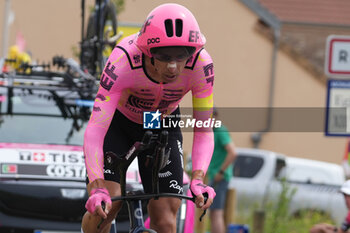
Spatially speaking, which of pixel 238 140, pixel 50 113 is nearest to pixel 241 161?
pixel 50 113

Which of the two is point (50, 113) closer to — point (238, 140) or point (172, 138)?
point (172, 138)

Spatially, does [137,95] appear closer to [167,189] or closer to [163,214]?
A: [167,189]

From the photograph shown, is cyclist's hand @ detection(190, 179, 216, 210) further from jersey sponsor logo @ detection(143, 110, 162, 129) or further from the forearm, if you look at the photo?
the forearm

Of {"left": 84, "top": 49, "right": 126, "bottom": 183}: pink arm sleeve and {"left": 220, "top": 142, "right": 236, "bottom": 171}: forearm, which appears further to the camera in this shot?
{"left": 220, "top": 142, "right": 236, "bottom": 171}: forearm

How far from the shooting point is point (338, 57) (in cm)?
899

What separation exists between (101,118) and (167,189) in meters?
0.62

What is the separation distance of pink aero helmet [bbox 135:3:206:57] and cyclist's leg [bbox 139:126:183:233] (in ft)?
2.58

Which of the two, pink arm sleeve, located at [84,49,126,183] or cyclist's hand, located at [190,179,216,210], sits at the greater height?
pink arm sleeve, located at [84,49,126,183]

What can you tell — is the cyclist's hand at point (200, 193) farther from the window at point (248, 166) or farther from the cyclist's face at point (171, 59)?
the window at point (248, 166)

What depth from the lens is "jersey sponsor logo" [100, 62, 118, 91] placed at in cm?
503

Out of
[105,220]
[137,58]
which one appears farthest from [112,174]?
[137,58]

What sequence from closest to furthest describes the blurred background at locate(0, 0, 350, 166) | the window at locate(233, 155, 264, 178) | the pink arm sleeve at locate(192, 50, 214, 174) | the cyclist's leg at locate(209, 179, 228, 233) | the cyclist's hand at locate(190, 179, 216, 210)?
1. the cyclist's hand at locate(190, 179, 216, 210)
2. the pink arm sleeve at locate(192, 50, 214, 174)
3. the cyclist's leg at locate(209, 179, 228, 233)
4. the window at locate(233, 155, 264, 178)
5. the blurred background at locate(0, 0, 350, 166)

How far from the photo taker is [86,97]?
840 cm

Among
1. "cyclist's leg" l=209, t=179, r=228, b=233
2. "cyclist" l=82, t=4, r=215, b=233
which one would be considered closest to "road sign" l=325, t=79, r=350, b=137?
"cyclist's leg" l=209, t=179, r=228, b=233
